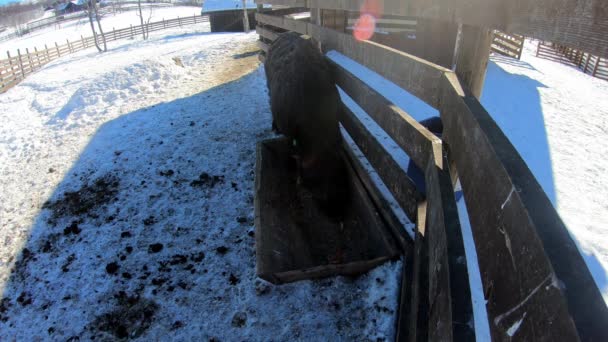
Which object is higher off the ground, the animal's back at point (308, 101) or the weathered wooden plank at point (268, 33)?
the weathered wooden plank at point (268, 33)

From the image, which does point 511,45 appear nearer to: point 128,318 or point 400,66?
point 400,66

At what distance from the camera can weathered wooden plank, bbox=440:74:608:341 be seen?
0.66 meters

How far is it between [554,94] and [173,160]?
928cm

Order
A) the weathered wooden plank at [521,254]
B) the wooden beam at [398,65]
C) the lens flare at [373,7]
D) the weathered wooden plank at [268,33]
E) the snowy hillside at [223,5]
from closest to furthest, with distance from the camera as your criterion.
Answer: the weathered wooden plank at [521,254] < the wooden beam at [398,65] < the lens flare at [373,7] < the weathered wooden plank at [268,33] < the snowy hillside at [223,5]

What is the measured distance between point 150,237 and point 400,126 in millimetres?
3156

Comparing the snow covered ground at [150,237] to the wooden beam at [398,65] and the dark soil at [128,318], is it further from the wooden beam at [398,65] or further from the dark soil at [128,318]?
the wooden beam at [398,65]

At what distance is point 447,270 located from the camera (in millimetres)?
1298

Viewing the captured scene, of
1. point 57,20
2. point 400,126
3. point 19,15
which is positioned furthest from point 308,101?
point 19,15

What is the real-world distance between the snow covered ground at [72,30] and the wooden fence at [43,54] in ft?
31.1

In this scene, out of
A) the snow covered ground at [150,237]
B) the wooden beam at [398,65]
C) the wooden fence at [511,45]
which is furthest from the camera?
Result: the wooden fence at [511,45]

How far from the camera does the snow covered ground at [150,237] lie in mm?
2785

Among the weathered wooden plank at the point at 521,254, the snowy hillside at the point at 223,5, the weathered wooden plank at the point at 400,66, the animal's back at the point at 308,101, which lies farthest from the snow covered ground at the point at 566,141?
the snowy hillside at the point at 223,5

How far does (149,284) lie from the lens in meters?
3.29

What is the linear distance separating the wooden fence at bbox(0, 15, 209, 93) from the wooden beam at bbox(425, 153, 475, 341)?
1744 centimetres
